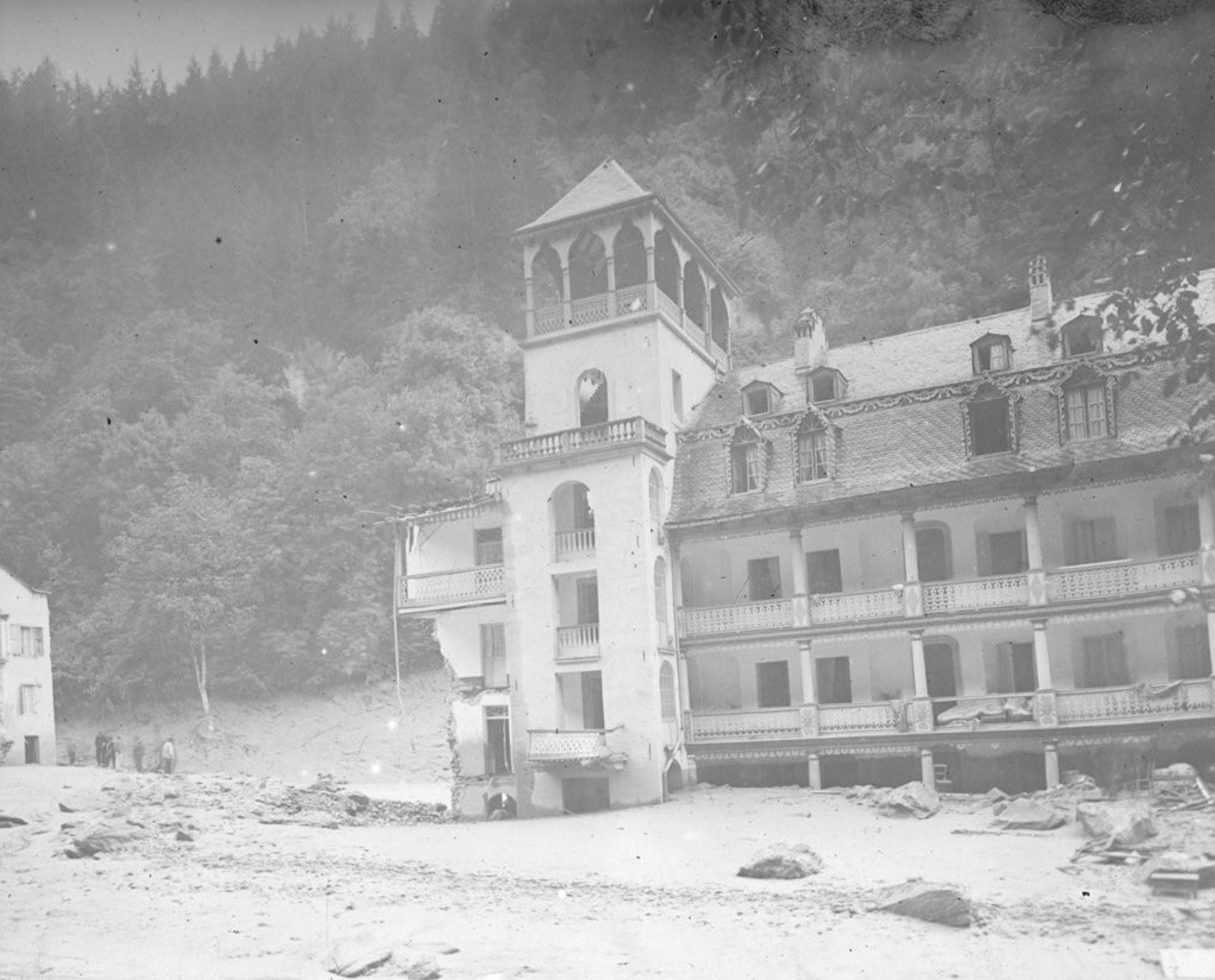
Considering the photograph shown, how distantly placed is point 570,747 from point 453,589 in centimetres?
393

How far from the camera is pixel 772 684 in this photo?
69.6 feet

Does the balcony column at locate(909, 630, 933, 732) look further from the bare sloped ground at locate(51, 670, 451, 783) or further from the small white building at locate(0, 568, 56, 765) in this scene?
the small white building at locate(0, 568, 56, 765)

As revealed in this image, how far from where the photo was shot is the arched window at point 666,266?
68.9 ft

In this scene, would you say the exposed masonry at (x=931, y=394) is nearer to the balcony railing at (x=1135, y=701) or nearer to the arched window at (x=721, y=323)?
the arched window at (x=721, y=323)

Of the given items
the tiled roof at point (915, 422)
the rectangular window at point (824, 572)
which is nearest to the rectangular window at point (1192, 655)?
the tiled roof at point (915, 422)

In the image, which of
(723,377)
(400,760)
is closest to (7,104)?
(723,377)

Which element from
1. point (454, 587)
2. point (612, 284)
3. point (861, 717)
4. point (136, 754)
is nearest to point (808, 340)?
point (612, 284)

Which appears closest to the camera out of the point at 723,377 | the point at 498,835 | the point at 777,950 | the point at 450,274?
the point at 777,950

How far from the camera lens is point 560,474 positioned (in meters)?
21.7

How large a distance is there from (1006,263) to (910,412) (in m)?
8.39

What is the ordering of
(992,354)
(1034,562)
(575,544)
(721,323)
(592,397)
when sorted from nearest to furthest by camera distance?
(1034,562), (992,354), (575,544), (592,397), (721,323)

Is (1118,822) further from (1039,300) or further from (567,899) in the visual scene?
(1039,300)

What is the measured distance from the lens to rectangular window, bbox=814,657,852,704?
20.6 meters

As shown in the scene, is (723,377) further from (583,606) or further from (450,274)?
(450,274)
